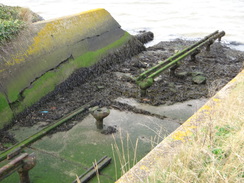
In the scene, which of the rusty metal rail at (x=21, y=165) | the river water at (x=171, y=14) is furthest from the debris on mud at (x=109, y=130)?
the river water at (x=171, y=14)

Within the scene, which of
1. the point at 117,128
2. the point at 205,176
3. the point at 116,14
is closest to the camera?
the point at 205,176

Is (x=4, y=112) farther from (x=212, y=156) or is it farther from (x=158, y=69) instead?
(x=212, y=156)

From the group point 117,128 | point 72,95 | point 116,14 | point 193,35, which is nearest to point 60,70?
point 72,95

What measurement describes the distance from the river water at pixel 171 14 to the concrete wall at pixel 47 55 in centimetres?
466

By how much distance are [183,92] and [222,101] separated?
2.46m

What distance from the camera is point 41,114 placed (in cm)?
520

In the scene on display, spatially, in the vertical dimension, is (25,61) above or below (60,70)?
above

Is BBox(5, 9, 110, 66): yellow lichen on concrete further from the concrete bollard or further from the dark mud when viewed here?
the concrete bollard

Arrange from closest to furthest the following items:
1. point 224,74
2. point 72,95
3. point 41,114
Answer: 1. point 41,114
2. point 72,95
3. point 224,74

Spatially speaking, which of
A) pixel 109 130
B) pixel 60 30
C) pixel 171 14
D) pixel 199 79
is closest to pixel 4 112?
pixel 109 130

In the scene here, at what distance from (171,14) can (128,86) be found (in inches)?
547

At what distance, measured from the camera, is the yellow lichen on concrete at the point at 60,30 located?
5.65m

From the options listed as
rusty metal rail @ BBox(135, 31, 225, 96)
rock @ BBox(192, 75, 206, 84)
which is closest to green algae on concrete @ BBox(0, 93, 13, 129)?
rusty metal rail @ BBox(135, 31, 225, 96)

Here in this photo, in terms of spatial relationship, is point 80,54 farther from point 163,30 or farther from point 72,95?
point 163,30
